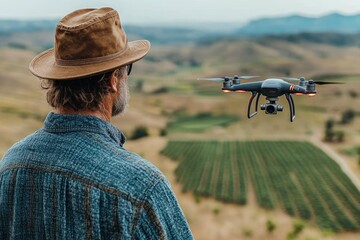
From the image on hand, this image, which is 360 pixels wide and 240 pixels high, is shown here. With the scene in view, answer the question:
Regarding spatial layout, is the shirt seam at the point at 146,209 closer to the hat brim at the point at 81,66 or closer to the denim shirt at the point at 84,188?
the denim shirt at the point at 84,188

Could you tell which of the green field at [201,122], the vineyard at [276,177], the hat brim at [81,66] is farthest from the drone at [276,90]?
the green field at [201,122]

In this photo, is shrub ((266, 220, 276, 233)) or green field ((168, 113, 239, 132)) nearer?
shrub ((266, 220, 276, 233))

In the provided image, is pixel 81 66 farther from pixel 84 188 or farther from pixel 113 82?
pixel 84 188

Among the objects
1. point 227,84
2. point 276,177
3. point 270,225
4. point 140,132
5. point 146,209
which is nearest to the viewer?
point 146,209

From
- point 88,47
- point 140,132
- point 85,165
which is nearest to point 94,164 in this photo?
point 85,165

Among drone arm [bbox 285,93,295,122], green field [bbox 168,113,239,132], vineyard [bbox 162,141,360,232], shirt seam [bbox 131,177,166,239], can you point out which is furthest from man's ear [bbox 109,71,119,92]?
green field [bbox 168,113,239,132]

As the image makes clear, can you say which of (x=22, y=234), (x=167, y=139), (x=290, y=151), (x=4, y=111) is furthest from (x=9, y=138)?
(x=22, y=234)

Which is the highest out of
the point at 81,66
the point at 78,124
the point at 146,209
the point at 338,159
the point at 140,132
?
the point at 81,66

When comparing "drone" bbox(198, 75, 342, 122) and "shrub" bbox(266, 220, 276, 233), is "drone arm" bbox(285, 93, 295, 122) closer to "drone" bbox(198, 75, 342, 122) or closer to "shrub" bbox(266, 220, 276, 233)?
"drone" bbox(198, 75, 342, 122)

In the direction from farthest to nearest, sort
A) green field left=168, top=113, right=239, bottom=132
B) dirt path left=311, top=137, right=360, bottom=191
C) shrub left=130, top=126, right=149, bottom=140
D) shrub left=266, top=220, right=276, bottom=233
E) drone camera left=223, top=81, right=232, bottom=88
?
green field left=168, top=113, right=239, bottom=132 < shrub left=130, top=126, right=149, bottom=140 < dirt path left=311, top=137, right=360, bottom=191 < shrub left=266, top=220, right=276, bottom=233 < drone camera left=223, top=81, right=232, bottom=88
